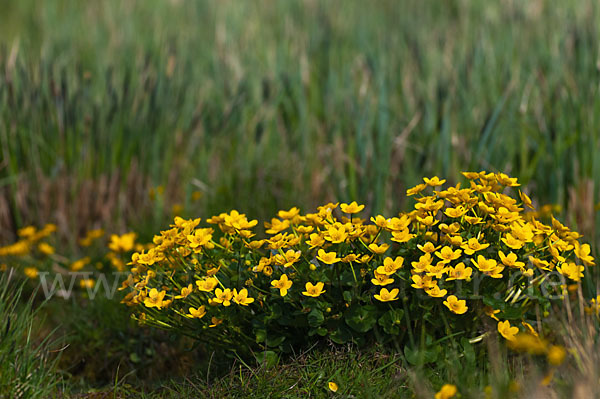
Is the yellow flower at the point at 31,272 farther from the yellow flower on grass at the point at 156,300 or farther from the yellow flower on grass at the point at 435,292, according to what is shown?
the yellow flower on grass at the point at 435,292

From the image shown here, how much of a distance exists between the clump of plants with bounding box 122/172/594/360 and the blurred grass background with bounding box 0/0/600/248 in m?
1.05

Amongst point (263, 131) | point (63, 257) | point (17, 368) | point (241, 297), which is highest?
point (241, 297)

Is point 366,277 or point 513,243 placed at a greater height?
point 513,243

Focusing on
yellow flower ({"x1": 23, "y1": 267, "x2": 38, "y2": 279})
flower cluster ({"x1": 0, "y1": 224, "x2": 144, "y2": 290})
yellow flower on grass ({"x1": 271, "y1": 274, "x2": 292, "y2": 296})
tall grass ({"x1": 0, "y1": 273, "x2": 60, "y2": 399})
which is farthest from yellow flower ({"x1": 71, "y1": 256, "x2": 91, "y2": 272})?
yellow flower on grass ({"x1": 271, "y1": 274, "x2": 292, "y2": 296})

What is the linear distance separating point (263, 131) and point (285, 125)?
35cm

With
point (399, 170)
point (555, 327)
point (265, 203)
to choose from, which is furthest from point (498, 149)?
point (555, 327)

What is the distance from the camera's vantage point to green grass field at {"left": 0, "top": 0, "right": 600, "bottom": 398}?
3342mm

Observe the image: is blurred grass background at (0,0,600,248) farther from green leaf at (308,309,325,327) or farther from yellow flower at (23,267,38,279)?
green leaf at (308,309,325,327)

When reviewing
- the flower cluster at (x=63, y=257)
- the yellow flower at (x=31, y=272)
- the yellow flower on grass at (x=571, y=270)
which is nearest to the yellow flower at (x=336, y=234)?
the yellow flower on grass at (x=571, y=270)

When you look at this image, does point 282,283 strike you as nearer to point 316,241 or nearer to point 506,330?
point 316,241

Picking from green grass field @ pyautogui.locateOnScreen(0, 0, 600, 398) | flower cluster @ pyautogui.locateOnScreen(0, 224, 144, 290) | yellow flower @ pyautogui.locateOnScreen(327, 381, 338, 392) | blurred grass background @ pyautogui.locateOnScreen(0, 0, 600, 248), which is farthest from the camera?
blurred grass background @ pyautogui.locateOnScreen(0, 0, 600, 248)

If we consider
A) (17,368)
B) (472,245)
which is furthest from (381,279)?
(17,368)

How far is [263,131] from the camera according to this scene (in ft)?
12.9

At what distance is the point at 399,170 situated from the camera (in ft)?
12.3
